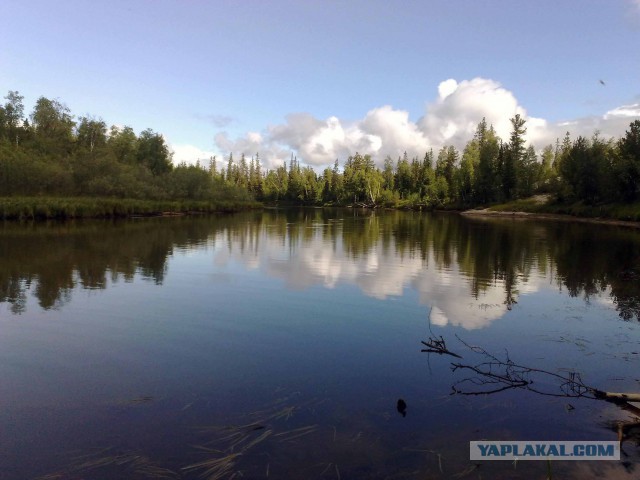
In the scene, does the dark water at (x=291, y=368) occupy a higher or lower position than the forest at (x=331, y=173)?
lower

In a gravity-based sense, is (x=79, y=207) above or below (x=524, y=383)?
above

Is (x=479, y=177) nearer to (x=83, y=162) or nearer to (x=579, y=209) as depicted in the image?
(x=579, y=209)

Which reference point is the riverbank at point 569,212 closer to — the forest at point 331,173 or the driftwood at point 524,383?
the forest at point 331,173

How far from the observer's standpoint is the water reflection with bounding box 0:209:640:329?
49.6 feet

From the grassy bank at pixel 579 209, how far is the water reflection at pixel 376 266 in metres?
29.9

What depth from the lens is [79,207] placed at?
171ft

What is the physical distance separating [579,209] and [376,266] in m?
65.1

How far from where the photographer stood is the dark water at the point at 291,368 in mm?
5723

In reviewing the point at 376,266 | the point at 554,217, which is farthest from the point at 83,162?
the point at 554,217

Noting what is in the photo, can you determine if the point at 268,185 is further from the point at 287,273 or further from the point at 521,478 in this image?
the point at 521,478

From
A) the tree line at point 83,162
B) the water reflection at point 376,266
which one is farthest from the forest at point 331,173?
the water reflection at point 376,266

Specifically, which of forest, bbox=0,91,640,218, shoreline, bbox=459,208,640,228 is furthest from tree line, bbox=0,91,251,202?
shoreline, bbox=459,208,640,228

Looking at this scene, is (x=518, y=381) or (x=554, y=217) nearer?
(x=518, y=381)

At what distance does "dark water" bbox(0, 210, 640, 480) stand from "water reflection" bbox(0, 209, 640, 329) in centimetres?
19
